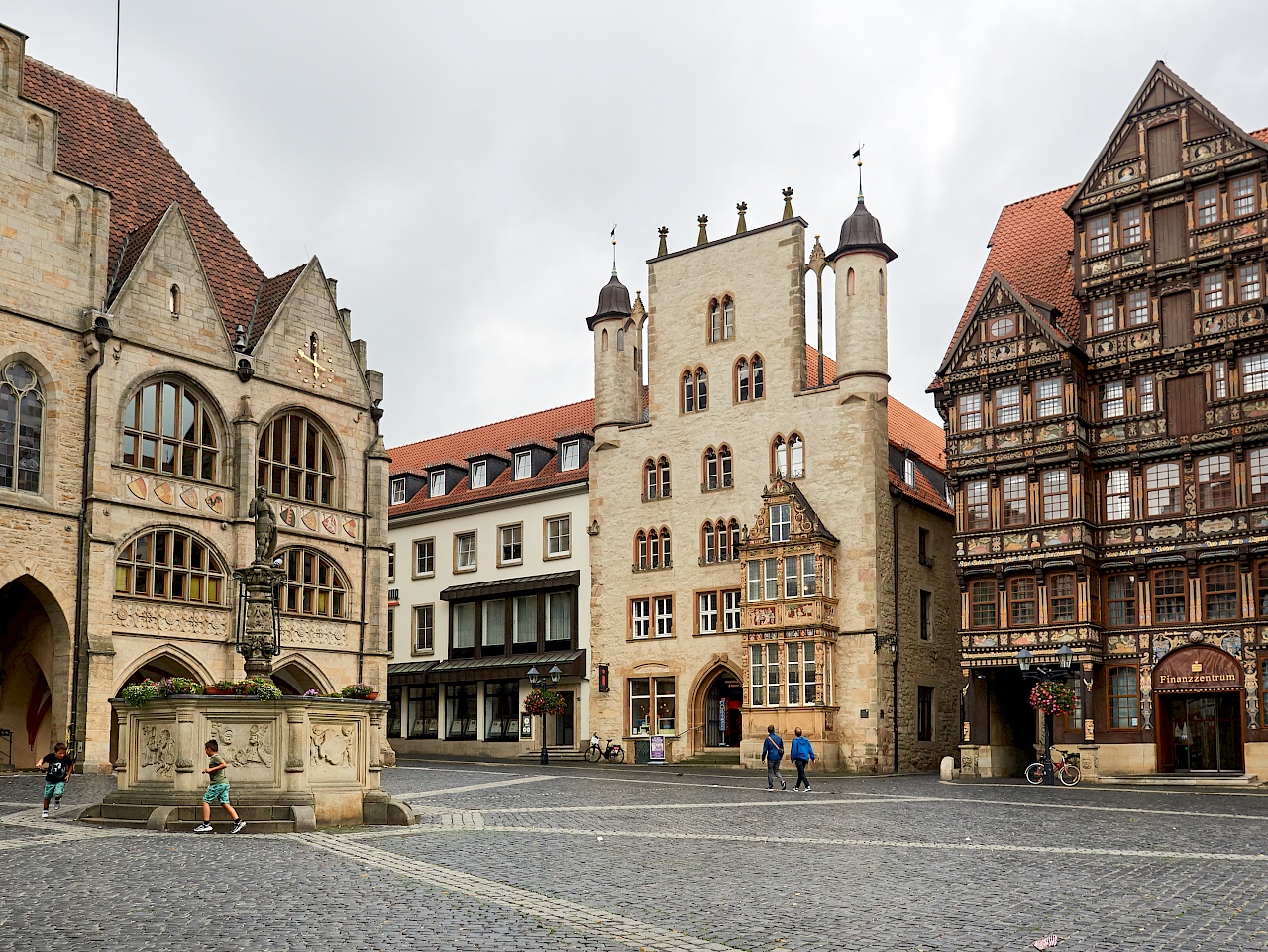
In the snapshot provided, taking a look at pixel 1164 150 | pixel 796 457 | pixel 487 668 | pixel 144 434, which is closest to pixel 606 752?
pixel 487 668

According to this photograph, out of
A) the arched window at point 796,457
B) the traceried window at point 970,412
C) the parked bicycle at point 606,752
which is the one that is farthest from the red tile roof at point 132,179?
the traceried window at point 970,412

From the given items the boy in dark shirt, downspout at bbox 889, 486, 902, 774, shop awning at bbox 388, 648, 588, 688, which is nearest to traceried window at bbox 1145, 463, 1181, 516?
downspout at bbox 889, 486, 902, 774

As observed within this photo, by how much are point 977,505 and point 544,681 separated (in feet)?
53.8

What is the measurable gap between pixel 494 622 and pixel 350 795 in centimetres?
3575

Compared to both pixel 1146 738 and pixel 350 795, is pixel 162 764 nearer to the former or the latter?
pixel 350 795

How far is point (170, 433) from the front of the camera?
40062 millimetres

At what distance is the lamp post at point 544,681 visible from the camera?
48388 mm

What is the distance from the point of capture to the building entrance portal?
→ 164ft

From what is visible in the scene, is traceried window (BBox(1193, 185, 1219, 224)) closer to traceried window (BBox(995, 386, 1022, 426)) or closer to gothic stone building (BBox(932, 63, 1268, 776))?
gothic stone building (BBox(932, 63, 1268, 776))

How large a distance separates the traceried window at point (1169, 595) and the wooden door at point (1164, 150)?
1247cm

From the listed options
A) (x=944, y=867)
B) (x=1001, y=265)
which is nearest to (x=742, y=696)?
(x=1001, y=265)

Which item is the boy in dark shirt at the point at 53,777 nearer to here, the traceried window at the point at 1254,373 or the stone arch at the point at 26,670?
the stone arch at the point at 26,670

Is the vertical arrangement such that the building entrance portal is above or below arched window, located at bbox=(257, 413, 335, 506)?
below

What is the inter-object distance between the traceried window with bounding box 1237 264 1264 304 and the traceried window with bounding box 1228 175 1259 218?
69.1 inches
